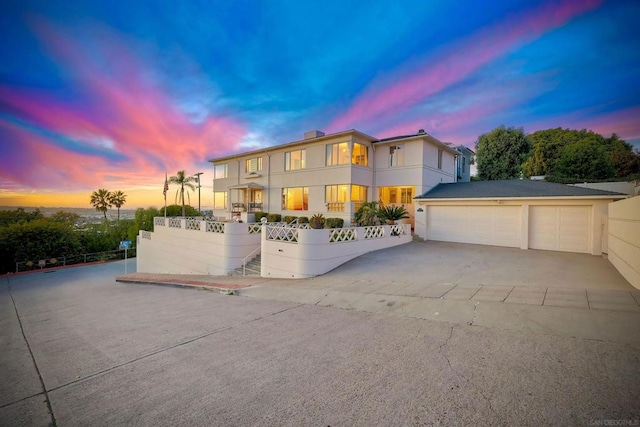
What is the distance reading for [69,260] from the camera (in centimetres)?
3269

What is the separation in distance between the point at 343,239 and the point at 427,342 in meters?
8.51

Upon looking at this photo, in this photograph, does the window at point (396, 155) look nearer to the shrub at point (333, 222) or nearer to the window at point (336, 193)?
the window at point (336, 193)

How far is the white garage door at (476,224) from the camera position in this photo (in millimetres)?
15406

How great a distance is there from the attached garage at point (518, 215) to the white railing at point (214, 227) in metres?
12.9

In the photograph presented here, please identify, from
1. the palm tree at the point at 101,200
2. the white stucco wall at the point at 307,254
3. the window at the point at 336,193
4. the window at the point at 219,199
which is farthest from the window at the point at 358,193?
the palm tree at the point at 101,200

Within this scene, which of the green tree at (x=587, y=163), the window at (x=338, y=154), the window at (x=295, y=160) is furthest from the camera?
the green tree at (x=587, y=163)

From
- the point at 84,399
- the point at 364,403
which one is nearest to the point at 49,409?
the point at 84,399

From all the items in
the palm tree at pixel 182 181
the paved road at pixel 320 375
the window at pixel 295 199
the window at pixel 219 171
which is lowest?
the paved road at pixel 320 375

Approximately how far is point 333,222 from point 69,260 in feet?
114

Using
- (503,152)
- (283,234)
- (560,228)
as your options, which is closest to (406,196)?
(560,228)

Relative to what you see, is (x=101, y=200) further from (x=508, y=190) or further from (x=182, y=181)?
(x=508, y=190)

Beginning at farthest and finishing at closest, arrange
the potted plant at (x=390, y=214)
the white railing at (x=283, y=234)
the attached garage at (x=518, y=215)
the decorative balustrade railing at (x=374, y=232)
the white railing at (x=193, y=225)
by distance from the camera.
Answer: the white railing at (x=193, y=225), the potted plant at (x=390, y=214), the decorative balustrade railing at (x=374, y=232), the attached garage at (x=518, y=215), the white railing at (x=283, y=234)

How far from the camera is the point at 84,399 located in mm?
3566

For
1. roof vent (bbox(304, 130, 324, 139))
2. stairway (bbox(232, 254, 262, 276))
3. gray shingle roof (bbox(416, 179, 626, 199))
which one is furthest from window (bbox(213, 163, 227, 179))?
gray shingle roof (bbox(416, 179, 626, 199))
